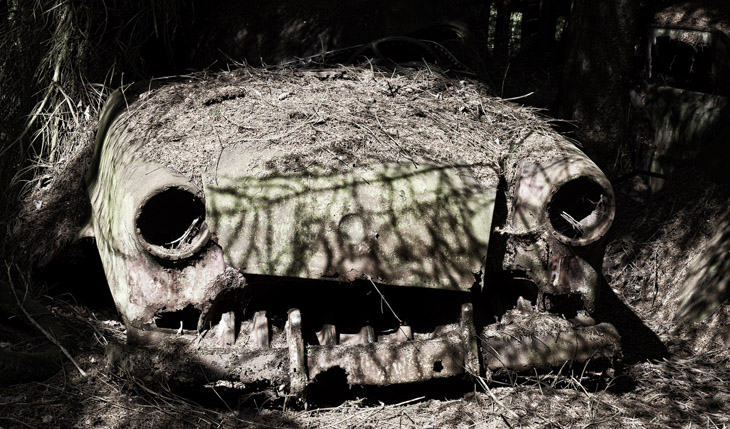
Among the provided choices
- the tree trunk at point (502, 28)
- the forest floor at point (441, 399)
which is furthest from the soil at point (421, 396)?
the tree trunk at point (502, 28)

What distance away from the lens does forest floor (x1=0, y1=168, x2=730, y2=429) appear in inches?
125

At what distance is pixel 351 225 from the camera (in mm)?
3264

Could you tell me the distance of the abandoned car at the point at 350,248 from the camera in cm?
321

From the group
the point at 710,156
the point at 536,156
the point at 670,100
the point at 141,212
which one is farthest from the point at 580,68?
the point at 141,212

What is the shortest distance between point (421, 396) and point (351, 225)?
2.56 ft

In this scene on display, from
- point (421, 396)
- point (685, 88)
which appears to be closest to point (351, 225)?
point (421, 396)

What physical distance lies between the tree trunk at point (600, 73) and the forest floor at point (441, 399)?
73.5 inches

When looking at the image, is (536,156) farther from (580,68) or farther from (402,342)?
(580,68)

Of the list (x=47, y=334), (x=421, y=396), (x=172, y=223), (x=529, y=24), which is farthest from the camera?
(x=529, y=24)

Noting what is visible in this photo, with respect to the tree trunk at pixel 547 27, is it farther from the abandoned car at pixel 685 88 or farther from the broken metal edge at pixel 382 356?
the broken metal edge at pixel 382 356

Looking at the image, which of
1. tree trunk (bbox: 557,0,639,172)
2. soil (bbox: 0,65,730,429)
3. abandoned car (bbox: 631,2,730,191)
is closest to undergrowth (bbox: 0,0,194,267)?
soil (bbox: 0,65,730,429)

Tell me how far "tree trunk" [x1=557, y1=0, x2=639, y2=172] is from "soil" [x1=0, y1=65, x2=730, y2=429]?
1.73 m

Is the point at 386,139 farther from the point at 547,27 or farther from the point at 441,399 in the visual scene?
the point at 547,27

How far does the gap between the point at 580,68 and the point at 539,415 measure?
3149mm
